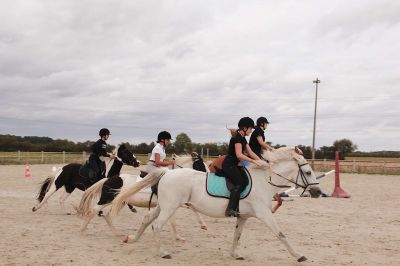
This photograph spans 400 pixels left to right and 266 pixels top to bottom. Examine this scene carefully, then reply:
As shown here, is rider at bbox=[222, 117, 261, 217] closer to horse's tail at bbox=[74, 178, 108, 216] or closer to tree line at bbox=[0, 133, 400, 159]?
horse's tail at bbox=[74, 178, 108, 216]

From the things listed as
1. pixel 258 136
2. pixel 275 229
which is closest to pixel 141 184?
pixel 275 229

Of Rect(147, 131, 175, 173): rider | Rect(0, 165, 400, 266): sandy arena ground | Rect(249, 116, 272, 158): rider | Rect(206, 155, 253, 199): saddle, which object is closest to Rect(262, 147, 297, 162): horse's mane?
Rect(206, 155, 253, 199): saddle

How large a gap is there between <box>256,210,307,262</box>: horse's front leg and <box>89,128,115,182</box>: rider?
16.4 ft

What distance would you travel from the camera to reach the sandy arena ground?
682 centimetres

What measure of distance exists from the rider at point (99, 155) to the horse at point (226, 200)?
3210mm

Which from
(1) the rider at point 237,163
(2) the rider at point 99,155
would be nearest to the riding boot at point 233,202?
(1) the rider at point 237,163

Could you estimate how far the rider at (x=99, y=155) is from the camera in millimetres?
10461

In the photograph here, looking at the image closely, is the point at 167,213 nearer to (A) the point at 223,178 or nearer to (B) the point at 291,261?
(A) the point at 223,178

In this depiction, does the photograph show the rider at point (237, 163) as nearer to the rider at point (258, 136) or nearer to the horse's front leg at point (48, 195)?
the rider at point (258, 136)

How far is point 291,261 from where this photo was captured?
6828 millimetres

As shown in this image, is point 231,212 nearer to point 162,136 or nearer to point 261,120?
point 162,136

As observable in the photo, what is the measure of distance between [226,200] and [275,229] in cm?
89

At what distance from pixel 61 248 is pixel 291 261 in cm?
388

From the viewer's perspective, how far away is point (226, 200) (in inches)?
269
